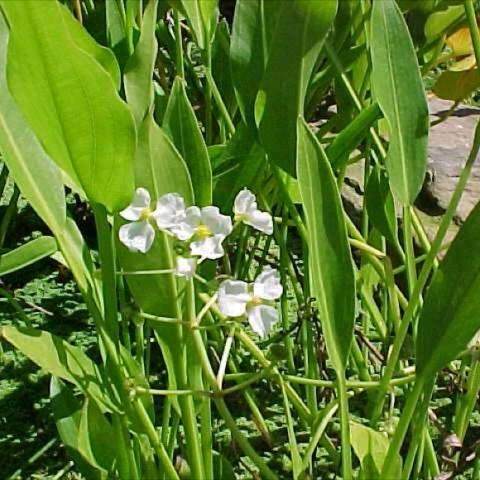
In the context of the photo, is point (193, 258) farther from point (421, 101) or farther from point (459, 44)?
point (459, 44)

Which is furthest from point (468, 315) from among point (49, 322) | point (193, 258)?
point (49, 322)

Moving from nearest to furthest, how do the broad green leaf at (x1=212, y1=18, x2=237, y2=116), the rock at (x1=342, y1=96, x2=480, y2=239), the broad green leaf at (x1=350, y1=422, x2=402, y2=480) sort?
the broad green leaf at (x1=350, y1=422, x2=402, y2=480), the broad green leaf at (x1=212, y1=18, x2=237, y2=116), the rock at (x1=342, y1=96, x2=480, y2=239)

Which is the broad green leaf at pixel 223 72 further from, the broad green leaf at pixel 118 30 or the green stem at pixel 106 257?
the green stem at pixel 106 257

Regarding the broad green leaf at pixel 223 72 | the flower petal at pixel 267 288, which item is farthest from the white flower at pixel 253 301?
the broad green leaf at pixel 223 72

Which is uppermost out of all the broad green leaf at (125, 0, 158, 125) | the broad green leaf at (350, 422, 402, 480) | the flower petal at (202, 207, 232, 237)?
the broad green leaf at (125, 0, 158, 125)

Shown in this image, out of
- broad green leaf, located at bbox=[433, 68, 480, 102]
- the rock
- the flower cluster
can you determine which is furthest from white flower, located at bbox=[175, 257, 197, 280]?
the rock

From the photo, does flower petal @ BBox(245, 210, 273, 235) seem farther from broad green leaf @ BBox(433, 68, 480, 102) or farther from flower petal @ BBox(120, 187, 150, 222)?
broad green leaf @ BBox(433, 68, 480, 102)
